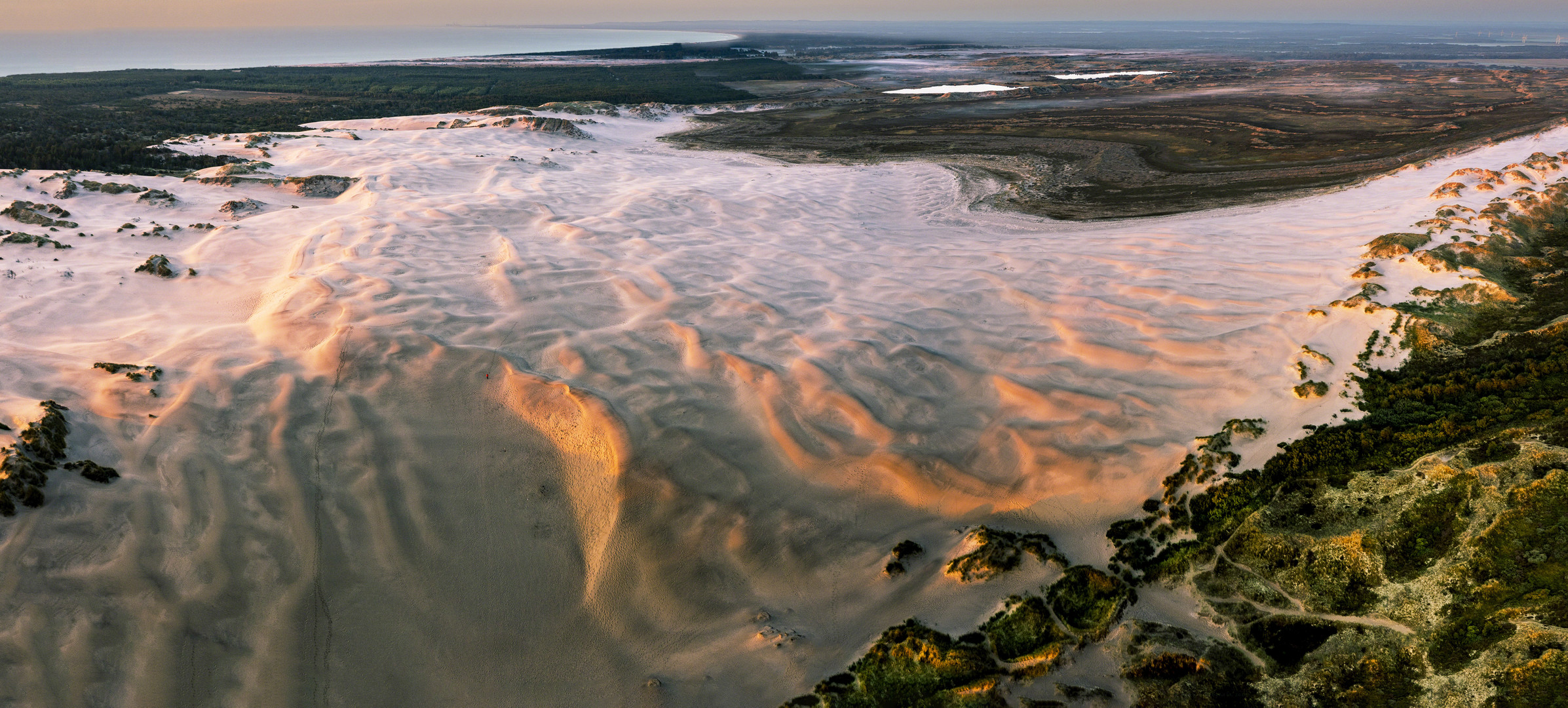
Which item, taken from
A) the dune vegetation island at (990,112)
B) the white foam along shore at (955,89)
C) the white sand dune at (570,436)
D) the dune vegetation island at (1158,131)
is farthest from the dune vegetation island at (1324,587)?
the white foam along shore at (955,89)

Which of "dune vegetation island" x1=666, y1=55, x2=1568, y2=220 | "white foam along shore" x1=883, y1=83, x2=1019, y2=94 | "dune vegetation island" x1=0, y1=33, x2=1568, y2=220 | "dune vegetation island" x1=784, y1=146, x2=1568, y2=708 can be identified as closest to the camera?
"dune vegetation island" x1=784, y1=146, x2=1568, y2=708

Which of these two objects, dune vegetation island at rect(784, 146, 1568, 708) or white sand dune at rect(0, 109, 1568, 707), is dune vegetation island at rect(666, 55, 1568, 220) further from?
dune vegetation island at rect(784, 146, 1568, 708)

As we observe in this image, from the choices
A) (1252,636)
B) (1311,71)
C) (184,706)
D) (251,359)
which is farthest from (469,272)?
(1311,71)

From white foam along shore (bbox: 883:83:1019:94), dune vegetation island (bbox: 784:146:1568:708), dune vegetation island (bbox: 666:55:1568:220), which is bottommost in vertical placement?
dune vegetation island (bbox: 784:146:1568:708)

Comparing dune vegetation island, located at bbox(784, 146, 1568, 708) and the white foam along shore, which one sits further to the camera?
the white foam along shore

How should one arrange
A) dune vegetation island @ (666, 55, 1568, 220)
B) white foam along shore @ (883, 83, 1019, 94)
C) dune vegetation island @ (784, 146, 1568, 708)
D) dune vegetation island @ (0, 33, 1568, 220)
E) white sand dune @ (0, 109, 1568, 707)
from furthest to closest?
1. white foam along shore @ (883, 83, 1019, 94)
2. dune vegetation island @ (0, 33, 1568, 220)
3. dune vegetation island @ (666, 55, 1568, 220)
4. white sand dune @ (0, 109, 1568, 707)
5. dune vegetation island @ (784, 146, 1568, 708)

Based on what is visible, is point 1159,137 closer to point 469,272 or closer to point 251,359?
point 469,272

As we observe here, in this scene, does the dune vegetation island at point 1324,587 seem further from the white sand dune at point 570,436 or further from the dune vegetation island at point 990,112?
the dune vegetation island at point 990,112

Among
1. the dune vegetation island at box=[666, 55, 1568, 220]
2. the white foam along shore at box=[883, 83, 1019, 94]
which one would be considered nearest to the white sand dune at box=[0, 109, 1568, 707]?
the dune vegetation island at box=[666, 55, 1568, 220]
